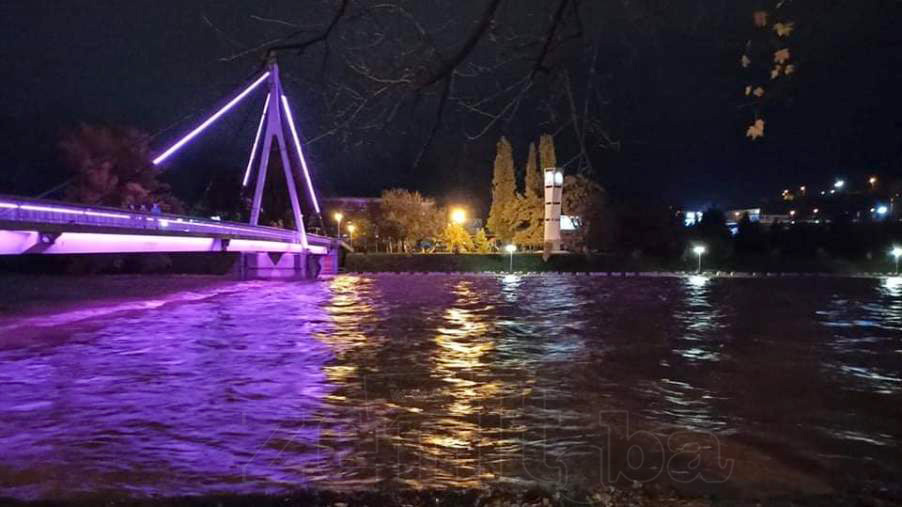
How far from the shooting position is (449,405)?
11.9 m

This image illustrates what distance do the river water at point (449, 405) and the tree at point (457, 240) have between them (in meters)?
52.5

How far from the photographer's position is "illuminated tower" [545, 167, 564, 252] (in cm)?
7262

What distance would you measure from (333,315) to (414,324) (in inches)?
185

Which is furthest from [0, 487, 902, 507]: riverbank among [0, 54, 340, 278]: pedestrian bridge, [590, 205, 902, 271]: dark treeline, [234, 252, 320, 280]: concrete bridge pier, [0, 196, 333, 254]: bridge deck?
[590, 205, 902, 271]: dark treeline

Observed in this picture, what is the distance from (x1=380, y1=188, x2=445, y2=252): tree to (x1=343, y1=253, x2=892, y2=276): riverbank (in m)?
5.98

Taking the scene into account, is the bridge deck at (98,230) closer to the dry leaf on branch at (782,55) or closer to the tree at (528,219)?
the dry leaf on branch at (782,55)

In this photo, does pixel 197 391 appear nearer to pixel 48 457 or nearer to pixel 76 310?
pixel 48 457

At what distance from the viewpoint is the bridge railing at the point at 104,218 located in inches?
1059

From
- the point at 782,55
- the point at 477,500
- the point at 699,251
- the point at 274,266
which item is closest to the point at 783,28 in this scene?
the point at 782,55

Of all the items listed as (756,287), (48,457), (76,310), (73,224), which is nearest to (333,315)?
(73,224)

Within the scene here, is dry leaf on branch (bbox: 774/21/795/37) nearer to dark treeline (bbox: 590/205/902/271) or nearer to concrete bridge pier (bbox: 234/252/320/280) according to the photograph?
concrete bridge pier (bbox: 234/252/320/280)

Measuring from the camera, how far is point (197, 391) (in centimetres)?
1359

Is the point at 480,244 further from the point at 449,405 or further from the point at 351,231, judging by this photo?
the point at 449,405

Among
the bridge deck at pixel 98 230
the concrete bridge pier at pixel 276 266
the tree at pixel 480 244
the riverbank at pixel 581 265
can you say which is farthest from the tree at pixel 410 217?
the bridge deck at pixel 98 230
